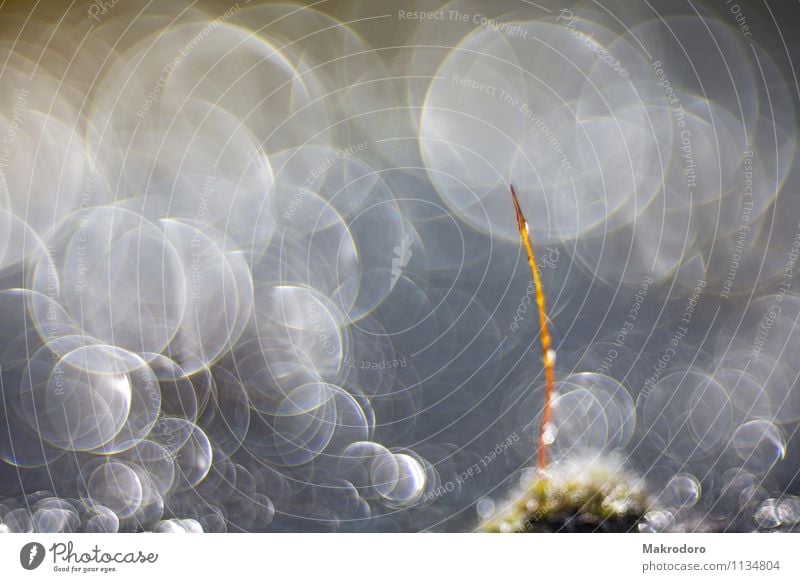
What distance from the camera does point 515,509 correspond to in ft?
3.09


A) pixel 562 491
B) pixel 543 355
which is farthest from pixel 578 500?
pixel 543 355

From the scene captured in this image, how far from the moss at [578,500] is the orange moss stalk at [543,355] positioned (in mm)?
39

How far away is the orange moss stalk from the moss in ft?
0.13

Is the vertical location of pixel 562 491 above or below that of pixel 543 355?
below

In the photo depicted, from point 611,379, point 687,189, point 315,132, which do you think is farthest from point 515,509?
point 315,132
